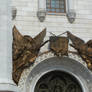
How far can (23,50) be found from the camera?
13.1 metres

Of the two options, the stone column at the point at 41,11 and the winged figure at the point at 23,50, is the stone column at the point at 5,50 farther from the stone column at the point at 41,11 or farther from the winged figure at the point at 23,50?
the stone column at the point at 41,11

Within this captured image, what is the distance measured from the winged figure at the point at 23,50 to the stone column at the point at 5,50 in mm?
1308

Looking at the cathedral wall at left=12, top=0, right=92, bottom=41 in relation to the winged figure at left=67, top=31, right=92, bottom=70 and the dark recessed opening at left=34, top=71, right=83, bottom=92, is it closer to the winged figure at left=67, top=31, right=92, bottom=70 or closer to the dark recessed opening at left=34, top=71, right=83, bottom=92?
the winged figure at left=67, top=31, right=92, bottom=70

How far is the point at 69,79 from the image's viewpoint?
1409cm

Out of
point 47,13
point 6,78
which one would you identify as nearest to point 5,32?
point 6,78

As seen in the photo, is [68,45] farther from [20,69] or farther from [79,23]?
[20,69]

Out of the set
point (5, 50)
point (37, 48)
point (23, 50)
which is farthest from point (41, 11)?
point (5, 50)

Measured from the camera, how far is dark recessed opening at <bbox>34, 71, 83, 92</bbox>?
1383 centimetres

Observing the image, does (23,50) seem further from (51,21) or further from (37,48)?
(51,21)

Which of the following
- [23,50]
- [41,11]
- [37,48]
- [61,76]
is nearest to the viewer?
[23,50]

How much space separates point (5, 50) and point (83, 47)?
3.81 meters

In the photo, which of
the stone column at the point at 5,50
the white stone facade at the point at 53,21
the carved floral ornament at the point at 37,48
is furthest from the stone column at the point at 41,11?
the stone column at the point at 5,50

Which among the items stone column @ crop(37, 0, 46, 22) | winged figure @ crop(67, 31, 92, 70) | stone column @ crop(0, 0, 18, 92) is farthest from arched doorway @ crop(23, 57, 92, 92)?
stone column @ crop(0, 0, 18, 92)

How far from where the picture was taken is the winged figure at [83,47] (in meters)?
13.5
